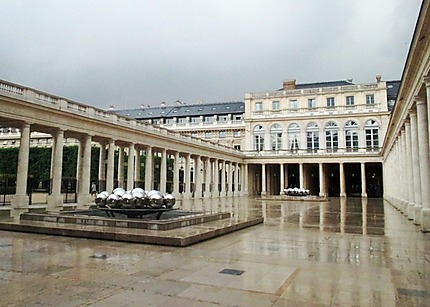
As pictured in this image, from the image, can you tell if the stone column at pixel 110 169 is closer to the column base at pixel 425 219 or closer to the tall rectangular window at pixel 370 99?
the column base at pixel 425 219

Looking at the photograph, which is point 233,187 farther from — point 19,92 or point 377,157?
point 19,92

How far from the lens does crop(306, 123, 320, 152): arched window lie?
59.7 m

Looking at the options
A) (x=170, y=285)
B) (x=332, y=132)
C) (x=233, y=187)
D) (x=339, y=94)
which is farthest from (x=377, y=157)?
(x=170, y=285)

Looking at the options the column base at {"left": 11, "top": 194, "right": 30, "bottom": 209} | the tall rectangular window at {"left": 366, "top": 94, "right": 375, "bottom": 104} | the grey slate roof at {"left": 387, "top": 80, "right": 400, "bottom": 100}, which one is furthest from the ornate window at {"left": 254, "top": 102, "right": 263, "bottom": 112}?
the column base at {"left": 11, "top": 194, "right": 30, "bottom": 209}

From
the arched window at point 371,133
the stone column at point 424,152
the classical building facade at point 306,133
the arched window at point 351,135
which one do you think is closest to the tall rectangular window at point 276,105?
the classical building facade at point 306,133

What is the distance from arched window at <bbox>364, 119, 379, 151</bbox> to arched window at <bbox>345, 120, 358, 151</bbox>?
1.63 meters

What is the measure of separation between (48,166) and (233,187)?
95.5ft

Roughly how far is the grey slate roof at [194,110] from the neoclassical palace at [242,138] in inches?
8.2

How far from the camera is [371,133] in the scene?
5672cm

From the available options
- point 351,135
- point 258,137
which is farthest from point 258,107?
point 351,135

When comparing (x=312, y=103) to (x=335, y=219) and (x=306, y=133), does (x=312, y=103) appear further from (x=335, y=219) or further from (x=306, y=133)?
(x=335, y=219)

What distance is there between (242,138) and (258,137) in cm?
415

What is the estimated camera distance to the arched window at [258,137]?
63.1m

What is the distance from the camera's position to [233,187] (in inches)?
2389
